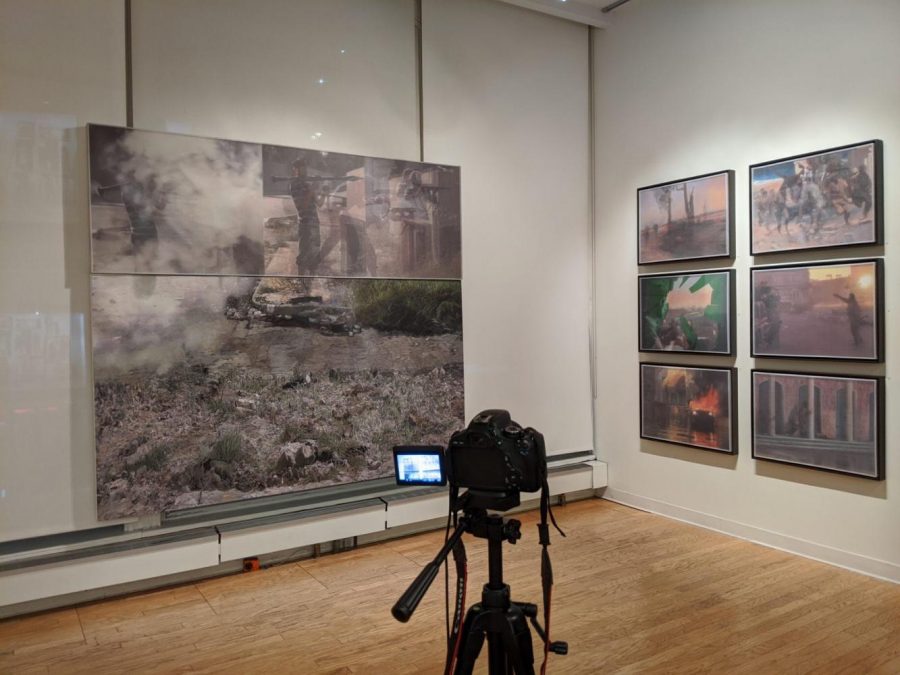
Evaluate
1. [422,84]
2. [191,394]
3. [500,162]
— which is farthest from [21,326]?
[500,162]

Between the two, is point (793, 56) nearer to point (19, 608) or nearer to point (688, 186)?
point (688, 186)

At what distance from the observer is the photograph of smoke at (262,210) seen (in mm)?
3381

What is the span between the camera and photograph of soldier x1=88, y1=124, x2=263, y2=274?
11.0 feet

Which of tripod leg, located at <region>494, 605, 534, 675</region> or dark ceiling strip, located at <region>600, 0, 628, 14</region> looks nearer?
tripod leg, located at <region>494, 605, 534, 675</region>

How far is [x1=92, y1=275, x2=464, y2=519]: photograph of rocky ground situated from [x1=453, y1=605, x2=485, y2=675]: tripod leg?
230cm

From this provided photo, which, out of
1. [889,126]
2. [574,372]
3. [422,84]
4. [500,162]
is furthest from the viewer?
[574,372]

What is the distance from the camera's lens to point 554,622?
301cm

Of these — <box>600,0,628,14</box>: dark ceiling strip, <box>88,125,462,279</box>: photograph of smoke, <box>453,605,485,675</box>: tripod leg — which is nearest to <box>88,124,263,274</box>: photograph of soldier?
<box>88,125,462,279</box>: photograph of smoke

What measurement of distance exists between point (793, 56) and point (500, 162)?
1885mm

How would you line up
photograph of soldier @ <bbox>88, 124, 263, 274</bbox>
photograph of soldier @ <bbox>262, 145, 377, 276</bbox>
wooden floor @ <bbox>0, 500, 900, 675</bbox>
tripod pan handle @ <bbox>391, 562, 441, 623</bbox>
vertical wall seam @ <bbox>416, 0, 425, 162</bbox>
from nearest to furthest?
tripod pan handle @ <bbox>391, 562, 441, 623</bbox> → wooden floor @ <bbox>0, 500, 900, 675</bbox> → photograph of soldier @ <bbox>88, 124, 263, 274</bbox> → photograph of soldier @ <bbox>262, 145, 377, 276</bbox> → vertical wall seam @ <bbox>416, 0, 425, 162</bbox>

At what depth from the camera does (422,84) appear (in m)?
4.35

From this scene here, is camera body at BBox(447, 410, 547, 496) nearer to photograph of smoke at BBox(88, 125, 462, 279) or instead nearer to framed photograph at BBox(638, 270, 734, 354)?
photograph of smoke at BBox(88, 125, 462, 279)

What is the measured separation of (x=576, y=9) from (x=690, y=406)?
2963 mm

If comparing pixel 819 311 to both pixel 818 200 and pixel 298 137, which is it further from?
pixel 298 137
